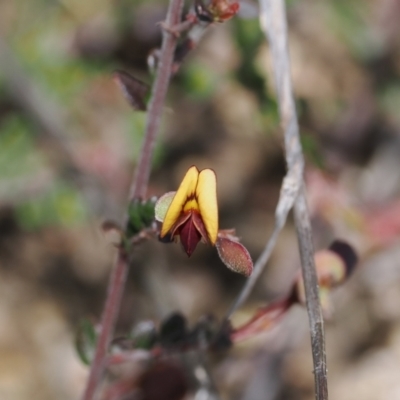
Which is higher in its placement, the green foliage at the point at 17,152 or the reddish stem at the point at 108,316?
the green foliage at the point at 17,152

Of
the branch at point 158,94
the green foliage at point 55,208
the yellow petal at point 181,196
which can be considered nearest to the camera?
the yellow petal at point 181,196

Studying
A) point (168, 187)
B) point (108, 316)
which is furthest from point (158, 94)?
point (168, 187)

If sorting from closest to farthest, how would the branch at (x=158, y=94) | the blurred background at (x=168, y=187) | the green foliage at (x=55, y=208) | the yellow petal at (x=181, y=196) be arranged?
the yellow petal at (x=181, y=196), the branch at (x=158, y=94), the blurred background at (x=168, y=187), the green foliage at (x=55, y=208)

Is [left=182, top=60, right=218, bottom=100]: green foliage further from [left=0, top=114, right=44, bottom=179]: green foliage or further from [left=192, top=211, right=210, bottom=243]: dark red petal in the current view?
[left=192, top=211, right=210, bottom=243]: dark red petal

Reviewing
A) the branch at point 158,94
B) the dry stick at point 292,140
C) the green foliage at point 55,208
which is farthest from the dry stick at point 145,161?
the green foliage at point 55,208

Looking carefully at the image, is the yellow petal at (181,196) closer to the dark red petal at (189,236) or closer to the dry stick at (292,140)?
the dark red petal at (189,236)

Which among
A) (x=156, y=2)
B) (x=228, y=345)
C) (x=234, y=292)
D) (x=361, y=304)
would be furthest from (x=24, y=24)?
(x=228, y=345)
